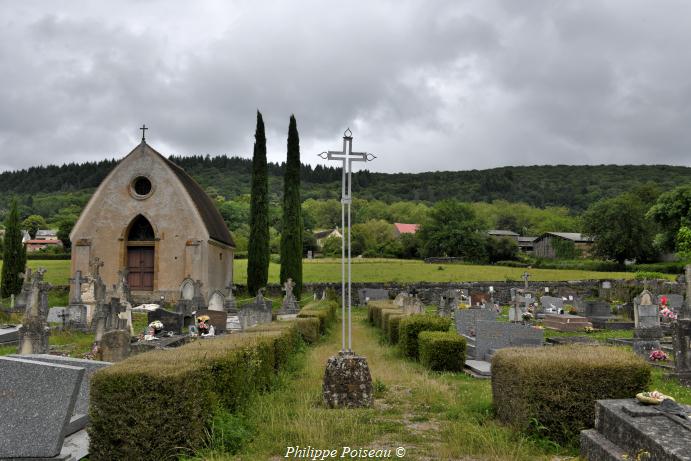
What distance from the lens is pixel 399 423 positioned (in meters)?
6.76

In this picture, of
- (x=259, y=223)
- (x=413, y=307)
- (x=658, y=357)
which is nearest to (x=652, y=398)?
(x=658, y=357)

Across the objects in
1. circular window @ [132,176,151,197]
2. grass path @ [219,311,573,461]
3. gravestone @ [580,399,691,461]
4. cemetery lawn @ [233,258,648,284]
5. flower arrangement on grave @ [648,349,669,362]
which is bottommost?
flower arrangement on grave @ [648,349,669,362]

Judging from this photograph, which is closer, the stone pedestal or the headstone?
the stone pedestal

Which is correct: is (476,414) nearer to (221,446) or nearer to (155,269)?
(221,446)

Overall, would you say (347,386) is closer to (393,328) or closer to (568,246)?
(393,328)

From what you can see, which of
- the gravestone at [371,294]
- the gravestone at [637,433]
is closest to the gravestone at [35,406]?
the gravestone at [637,433]

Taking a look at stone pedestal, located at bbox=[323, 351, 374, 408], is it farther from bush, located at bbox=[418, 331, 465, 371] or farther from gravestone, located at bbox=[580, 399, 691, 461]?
bush, located at bbox=[418, 331, 465, 371]

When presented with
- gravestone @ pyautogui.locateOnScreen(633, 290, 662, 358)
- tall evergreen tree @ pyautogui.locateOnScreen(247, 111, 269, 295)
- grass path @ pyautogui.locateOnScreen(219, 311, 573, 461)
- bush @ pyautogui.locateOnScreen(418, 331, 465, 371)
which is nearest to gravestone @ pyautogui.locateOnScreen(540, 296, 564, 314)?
gravestone @ pyautogui.locateOnScreen(633, 290, 662, 358)

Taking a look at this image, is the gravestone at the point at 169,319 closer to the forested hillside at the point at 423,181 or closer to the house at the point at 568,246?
the house at the point at 568,246

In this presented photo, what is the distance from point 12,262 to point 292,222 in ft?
59.5

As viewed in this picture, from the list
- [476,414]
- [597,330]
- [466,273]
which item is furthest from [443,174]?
[476,414]

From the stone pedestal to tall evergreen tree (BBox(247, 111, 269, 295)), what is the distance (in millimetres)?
A: 26816

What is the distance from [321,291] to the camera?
39.3 meters

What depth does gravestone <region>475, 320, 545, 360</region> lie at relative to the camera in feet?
38.4
